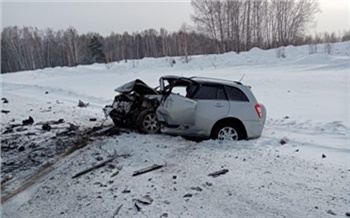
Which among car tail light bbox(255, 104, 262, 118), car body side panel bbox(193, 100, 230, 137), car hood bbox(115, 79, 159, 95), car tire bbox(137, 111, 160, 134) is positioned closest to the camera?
car body side panel bbox(193, 100, 230, 137)

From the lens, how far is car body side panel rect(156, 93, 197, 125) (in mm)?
7741

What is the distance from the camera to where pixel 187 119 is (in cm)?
783

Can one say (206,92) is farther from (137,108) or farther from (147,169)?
(147,169)

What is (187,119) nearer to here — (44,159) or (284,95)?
(44,159)

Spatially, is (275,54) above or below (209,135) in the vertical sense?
above

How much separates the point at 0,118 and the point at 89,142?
226 inches

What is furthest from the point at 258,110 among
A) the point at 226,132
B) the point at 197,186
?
the point at 197,186

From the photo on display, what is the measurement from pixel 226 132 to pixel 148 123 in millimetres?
2163

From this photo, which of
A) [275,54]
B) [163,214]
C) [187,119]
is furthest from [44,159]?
[275,54]

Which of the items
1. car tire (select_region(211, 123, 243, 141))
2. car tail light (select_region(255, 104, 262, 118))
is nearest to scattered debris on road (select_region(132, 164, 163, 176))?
car tire (select_region(211, 123, 243, 141))

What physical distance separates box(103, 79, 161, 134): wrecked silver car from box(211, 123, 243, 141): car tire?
176cm

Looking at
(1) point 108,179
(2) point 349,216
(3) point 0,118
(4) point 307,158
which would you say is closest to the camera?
(2) point 349,216

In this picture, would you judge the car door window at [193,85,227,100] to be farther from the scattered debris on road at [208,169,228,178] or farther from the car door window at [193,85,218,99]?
the scattered debris on road at [208,169,228,178]

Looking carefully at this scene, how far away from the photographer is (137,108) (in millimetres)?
8898
